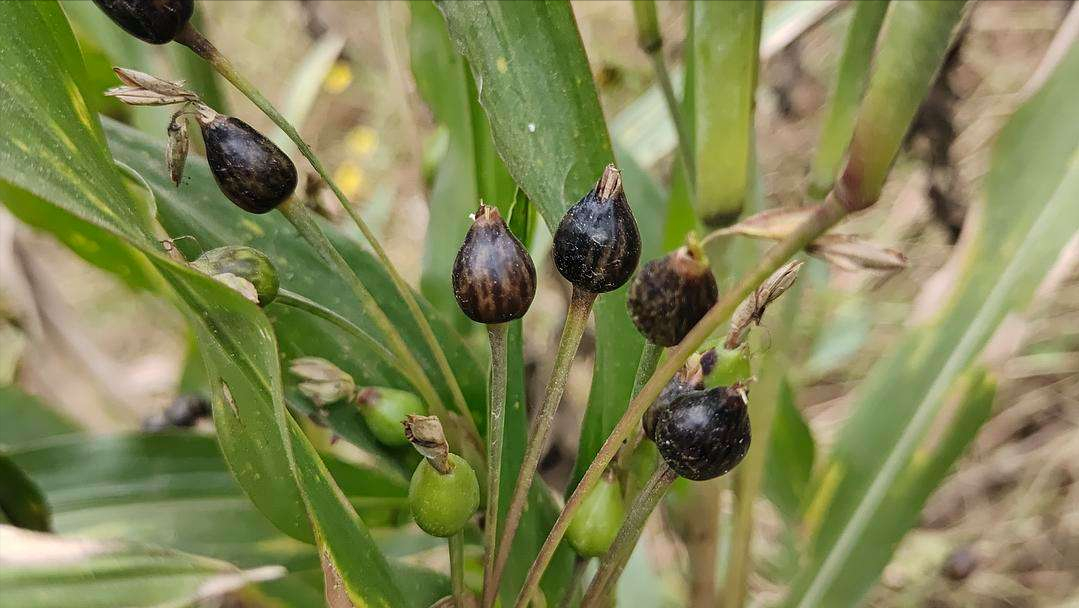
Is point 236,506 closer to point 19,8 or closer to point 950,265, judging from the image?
point 19,8

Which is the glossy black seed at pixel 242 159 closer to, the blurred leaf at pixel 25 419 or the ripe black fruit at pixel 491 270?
the ripe black fruit at pixel 491 270

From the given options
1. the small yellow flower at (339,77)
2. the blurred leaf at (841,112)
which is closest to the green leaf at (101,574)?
the blurred leaf at (841,112)

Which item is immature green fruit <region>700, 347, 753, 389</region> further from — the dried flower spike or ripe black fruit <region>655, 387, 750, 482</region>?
the dried flower spike

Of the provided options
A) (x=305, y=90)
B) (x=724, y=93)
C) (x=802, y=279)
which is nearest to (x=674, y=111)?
(x=724, y=93)

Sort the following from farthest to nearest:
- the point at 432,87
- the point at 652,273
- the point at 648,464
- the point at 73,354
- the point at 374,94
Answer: the point at 374,94 → the point at 73,354 → the point at 432,87 → the point at 648,464 → the point at 652,273

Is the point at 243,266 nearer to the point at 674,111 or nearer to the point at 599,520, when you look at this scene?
the point at 599,520

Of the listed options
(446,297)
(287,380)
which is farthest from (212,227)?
(446,297)
